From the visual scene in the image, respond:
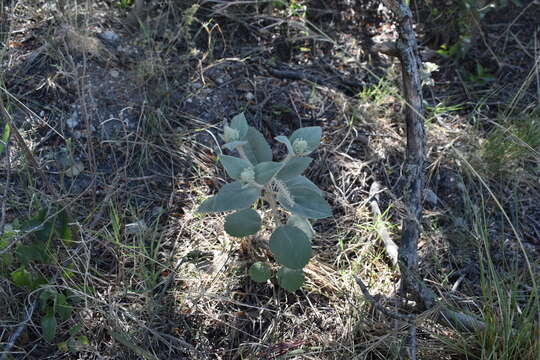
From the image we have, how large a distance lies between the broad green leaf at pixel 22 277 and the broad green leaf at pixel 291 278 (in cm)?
72

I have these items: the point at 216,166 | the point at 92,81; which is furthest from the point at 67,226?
the point at 92,81

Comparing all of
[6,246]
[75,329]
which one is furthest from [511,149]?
[6,246]

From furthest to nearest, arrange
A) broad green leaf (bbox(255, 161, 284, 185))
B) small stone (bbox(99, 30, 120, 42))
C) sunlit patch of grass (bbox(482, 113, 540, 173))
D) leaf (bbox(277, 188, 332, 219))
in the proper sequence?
small stone (bbox(99, 30, 120, 42)) < sunlit patch of grass (bbox(482, 113, 540, 173)) < leaf (bbox(277, 188, 332, 219)) < broad green leaf (bbox(255, 161, 284, 185))

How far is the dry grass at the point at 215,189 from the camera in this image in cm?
156

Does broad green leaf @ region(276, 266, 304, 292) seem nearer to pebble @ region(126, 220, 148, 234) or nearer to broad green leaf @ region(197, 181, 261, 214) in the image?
broad green leaf @ region(197, 181, 261, 214)

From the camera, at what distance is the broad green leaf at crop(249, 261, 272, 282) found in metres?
1.62

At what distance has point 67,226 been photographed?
1.60m

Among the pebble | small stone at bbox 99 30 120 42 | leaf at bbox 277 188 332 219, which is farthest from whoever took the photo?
small stone at bbox 99 30 120 42

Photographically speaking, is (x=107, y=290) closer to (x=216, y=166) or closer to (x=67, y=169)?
(x=67, y=169)

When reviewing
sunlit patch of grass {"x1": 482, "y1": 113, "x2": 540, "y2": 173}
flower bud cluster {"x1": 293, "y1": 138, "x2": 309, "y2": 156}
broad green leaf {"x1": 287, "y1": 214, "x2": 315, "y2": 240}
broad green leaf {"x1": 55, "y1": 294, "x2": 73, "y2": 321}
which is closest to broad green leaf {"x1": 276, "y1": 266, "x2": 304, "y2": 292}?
broad green leaf {"x1": 287, "y1": 214, "x2": 315, "y2": 240}

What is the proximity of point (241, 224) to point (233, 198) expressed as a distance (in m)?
0.11

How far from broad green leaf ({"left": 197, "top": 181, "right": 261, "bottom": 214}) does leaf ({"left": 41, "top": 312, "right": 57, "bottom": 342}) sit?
0.51 meters

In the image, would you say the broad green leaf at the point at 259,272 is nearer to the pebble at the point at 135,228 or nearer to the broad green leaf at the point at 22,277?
the pebble at the point at 135,228

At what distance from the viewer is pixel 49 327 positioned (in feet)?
4.80
